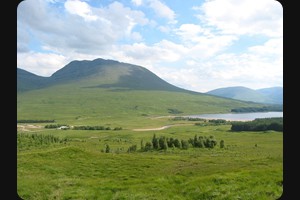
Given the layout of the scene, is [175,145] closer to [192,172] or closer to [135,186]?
[192,172]

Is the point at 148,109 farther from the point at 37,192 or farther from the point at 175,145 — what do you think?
the point at 37,192

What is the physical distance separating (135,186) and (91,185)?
247 cm

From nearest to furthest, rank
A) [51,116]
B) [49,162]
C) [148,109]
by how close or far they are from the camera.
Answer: [49,162], [51,116], [148,109]

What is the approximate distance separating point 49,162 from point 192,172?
35.3 feet

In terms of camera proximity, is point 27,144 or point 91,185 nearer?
point 91,185

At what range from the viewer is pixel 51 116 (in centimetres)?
16175

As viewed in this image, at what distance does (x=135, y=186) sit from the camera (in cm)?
1392

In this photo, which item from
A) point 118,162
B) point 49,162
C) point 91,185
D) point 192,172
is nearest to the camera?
point 91,185

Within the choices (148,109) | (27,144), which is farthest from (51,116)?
(27,144)
